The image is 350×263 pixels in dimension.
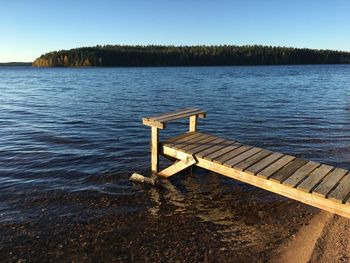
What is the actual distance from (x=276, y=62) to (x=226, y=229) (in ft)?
571

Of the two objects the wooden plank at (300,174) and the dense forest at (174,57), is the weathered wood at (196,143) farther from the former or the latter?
the dense forest at (174,57)

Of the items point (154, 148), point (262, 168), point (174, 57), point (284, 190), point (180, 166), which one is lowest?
point (180, 166)

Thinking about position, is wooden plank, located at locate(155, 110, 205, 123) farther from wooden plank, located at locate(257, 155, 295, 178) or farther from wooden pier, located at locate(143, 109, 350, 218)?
wooden plank, located at locate(257, 155, 295, 178)

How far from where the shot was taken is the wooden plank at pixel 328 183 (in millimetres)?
6606

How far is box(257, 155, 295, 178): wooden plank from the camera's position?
7530 mm

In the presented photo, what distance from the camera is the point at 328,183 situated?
23.2ft

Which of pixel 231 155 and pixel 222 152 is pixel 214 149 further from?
pixel 231 155

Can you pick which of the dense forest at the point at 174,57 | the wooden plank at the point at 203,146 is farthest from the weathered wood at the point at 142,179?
the dense forest at the point at 174,57

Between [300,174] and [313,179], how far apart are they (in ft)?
1.12

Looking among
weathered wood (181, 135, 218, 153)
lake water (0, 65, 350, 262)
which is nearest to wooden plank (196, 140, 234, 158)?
weathered wood (181, 135, 218, 153)

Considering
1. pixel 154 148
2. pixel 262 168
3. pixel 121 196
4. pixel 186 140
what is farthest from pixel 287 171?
pixel 121 196

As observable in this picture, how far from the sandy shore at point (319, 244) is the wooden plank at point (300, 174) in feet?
3.65

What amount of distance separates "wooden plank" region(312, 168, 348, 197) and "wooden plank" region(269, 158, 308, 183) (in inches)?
28.6

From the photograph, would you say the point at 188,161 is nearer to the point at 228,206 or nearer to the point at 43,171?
the point at 228,206
